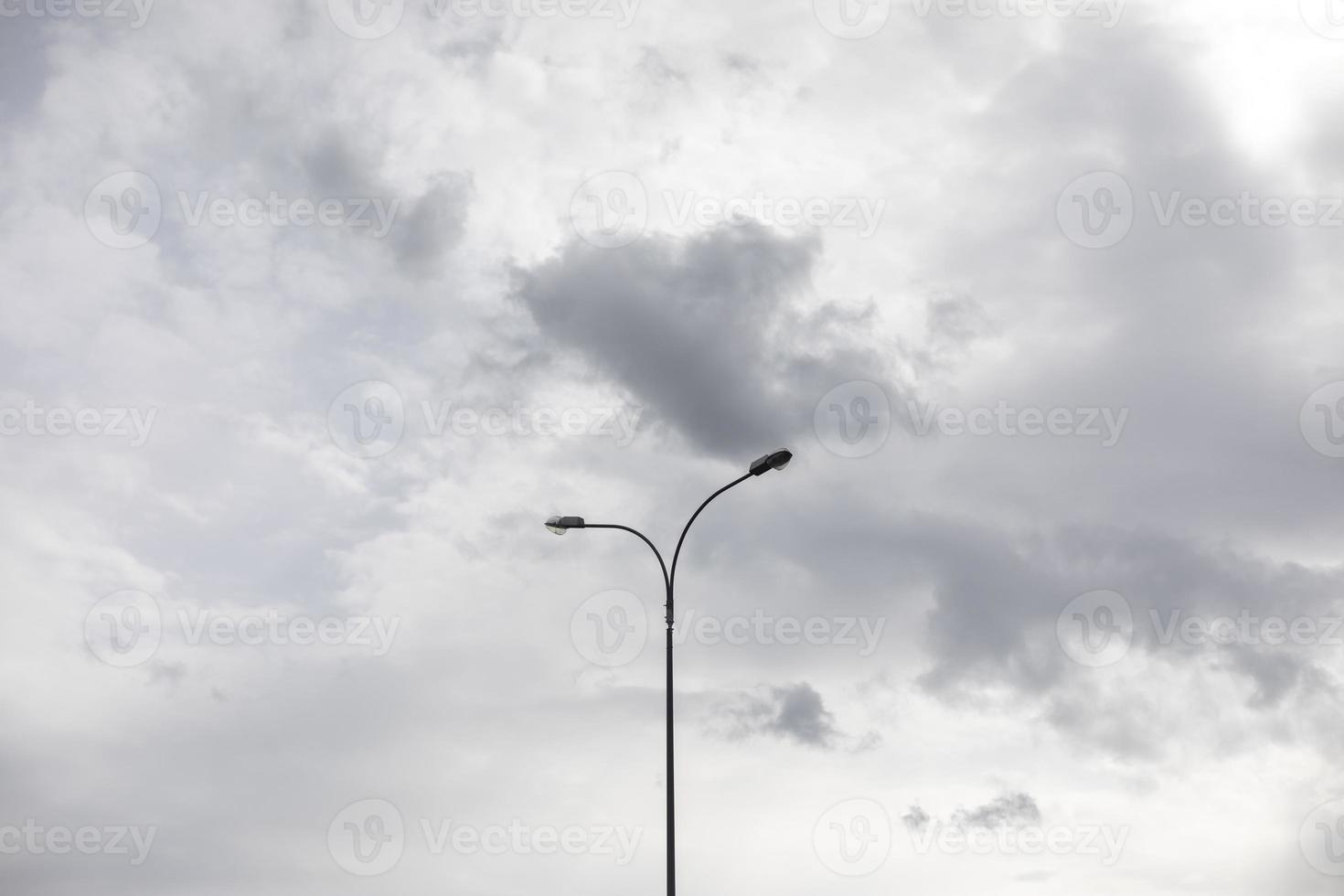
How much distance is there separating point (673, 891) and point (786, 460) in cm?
837

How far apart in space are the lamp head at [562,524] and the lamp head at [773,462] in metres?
4.27

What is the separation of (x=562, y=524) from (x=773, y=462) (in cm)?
496

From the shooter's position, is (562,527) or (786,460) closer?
(786,460)

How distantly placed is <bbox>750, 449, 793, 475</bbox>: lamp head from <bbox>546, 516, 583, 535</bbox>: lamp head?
14.0 ft

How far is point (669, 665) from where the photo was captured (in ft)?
77.8

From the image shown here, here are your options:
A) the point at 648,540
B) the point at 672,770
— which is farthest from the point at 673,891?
the point at 648,540

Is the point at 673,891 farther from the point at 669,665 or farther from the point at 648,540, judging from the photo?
the point at 648,540

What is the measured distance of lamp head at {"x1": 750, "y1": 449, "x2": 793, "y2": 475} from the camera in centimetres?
2347

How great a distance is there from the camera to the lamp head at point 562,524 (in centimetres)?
2552

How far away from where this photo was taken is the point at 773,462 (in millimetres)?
23562

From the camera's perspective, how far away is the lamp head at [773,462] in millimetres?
23469

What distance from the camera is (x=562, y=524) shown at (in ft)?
83.7

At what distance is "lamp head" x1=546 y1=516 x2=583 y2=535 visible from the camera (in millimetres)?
25516

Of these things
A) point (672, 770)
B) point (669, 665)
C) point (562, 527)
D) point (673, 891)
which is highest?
point (562, 527)
